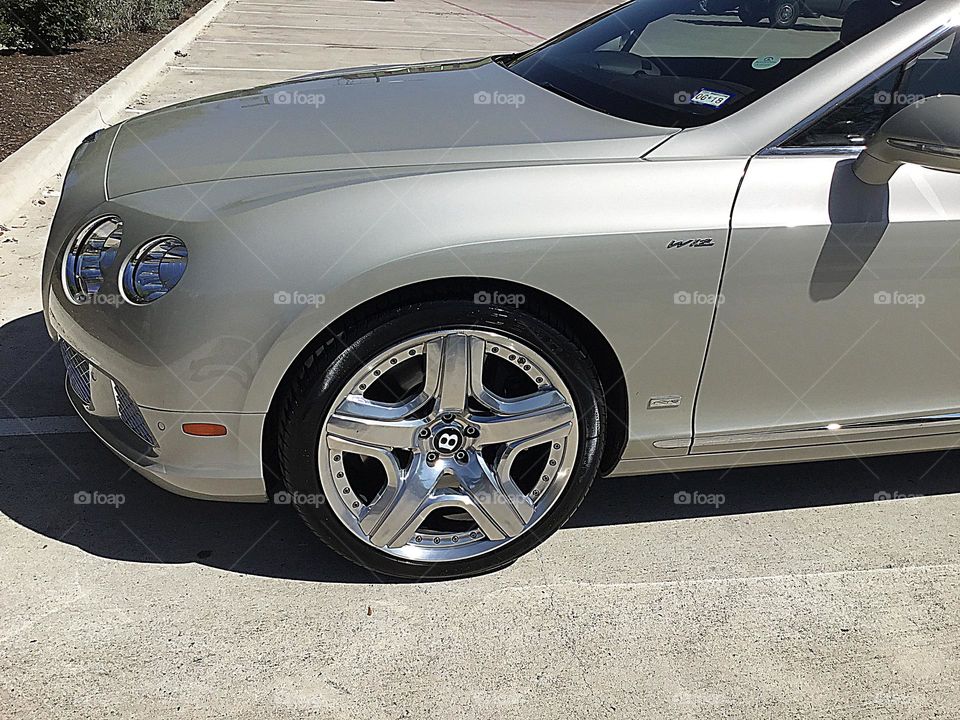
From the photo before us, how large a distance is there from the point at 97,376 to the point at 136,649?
0.71 metres

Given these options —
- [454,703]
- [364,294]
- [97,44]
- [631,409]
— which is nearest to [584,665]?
[454,703]

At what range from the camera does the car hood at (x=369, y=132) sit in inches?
98.8

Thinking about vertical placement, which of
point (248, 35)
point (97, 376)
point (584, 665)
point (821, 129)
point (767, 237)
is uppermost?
point (821, 129)

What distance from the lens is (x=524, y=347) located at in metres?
2.43

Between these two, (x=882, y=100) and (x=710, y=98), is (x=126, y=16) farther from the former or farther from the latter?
(x=882, y=100)

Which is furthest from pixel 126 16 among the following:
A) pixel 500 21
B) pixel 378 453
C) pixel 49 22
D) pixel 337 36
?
pixel 378 453

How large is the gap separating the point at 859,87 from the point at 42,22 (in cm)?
920

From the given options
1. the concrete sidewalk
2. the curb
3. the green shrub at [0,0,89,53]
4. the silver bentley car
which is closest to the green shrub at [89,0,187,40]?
the green shrub at [0,0,89,53]

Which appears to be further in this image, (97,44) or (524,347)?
(97,44)

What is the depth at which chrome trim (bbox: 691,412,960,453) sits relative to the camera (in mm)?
2713

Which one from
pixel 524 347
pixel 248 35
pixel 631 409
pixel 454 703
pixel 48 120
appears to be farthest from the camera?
A: pixel 248 35

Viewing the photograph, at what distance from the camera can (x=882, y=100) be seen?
2.58 m

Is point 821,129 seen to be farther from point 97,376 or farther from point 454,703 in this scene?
point 97,376

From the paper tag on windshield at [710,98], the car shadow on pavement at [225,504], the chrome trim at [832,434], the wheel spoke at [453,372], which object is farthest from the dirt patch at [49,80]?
the chrome trim at [832,434]
